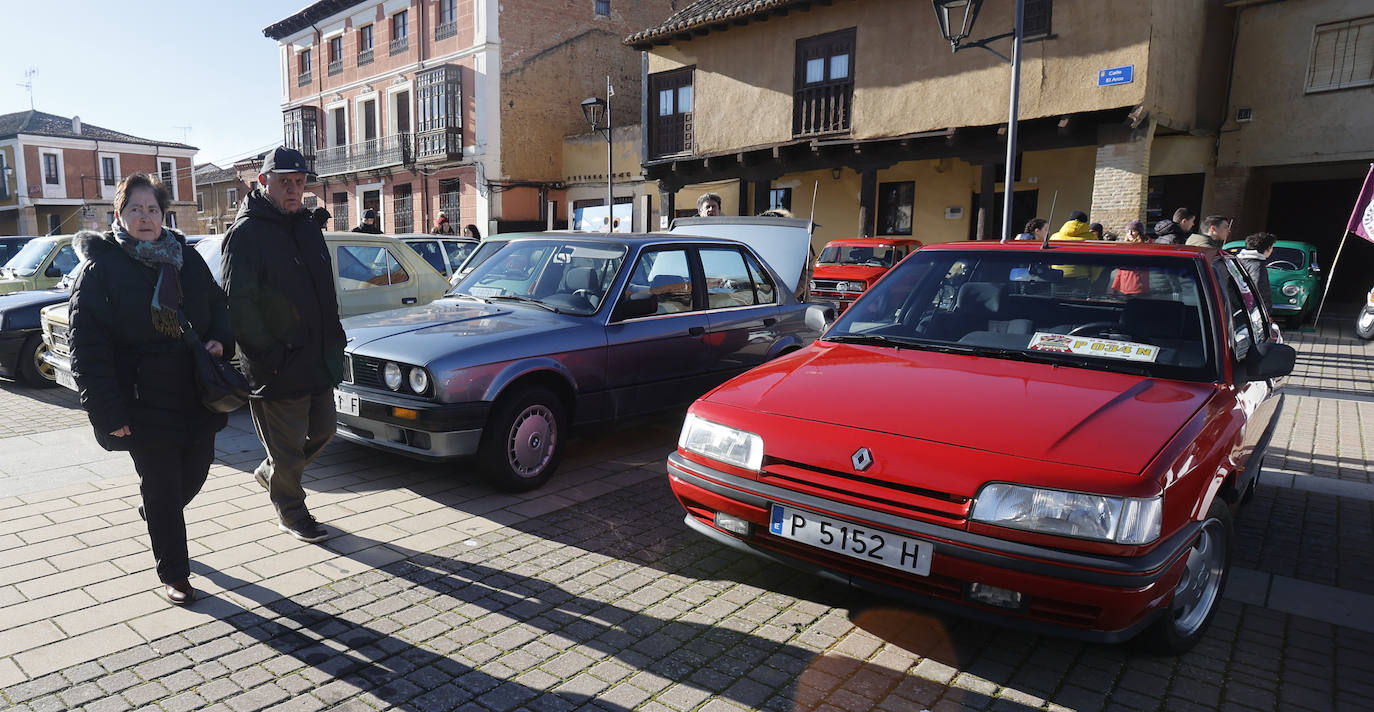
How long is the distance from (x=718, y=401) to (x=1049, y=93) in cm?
1455

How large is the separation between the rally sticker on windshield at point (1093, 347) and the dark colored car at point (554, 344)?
4.33 feet

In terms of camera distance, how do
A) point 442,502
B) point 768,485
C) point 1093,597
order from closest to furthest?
point 1093,597
point 768,485
point 442,502

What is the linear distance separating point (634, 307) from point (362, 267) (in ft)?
10.5

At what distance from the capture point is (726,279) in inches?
254

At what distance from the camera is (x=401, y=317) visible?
5.53 m

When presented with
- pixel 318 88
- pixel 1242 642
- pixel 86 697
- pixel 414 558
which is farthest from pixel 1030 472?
pixel 318 88

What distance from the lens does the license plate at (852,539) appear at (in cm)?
275

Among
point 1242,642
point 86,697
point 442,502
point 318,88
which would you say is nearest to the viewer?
point 86,697

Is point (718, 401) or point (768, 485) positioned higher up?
point (718, 401)

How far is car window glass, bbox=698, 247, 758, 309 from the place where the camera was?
627 centimetres

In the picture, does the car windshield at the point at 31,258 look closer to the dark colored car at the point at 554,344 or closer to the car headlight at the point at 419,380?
the dark colored car at the point at 554,344

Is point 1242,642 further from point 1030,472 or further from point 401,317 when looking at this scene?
point 401,317

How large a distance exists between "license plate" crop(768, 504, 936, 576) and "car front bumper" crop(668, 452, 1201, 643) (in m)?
0.03

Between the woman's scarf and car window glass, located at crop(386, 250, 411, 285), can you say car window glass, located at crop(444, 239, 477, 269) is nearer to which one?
car window glass, located at crop(386, 250, 411, 285)
